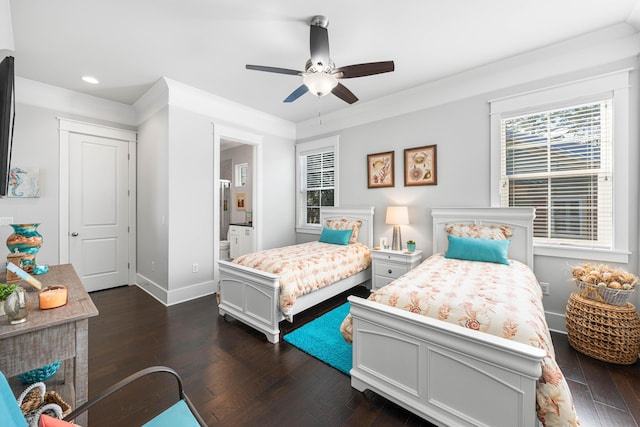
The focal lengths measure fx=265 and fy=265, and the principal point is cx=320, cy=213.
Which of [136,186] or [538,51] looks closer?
[538,51]

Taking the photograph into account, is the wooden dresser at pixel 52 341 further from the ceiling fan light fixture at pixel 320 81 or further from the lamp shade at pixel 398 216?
the lamp shade at pixel 398 216

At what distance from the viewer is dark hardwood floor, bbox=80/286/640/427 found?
1.64m

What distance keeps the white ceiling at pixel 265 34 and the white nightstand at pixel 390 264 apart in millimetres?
2257

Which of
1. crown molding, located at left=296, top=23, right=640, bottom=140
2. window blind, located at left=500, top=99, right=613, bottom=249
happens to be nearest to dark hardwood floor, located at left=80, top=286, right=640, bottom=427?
A: window blind, located at left=500, top=99, right=613, bottom=249

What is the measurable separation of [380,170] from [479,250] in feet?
6.08

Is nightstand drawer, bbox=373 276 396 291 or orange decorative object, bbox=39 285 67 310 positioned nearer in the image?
orange decorative object, bbox=39 285 67 310

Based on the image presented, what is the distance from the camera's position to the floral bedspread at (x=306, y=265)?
2.55 meters

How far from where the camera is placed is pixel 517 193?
3049 mm

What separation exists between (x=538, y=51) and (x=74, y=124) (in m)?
5.81

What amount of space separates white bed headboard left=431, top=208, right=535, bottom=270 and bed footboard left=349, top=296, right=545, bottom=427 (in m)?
2.02

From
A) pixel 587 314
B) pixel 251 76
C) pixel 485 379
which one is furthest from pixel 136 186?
pixel 587 314

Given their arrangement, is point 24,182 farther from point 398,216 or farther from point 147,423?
point 398,216

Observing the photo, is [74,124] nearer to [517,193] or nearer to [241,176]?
[241,176]

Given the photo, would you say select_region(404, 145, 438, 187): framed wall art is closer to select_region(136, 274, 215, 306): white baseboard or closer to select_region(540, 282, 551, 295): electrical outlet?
select_region(540, 282, 551, 295): electrical outlet
